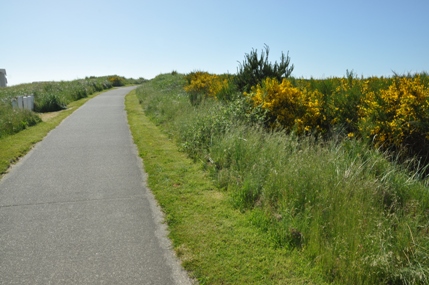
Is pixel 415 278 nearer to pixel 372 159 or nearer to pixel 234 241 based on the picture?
pixel 234 241

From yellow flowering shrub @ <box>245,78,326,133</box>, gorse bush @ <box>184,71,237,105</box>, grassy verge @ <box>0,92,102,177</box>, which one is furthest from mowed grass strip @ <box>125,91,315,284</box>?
gorse bush @ <box>184,71,237,105</box>

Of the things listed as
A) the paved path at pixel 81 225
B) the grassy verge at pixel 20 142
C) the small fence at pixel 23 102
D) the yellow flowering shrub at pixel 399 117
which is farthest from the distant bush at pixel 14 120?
the yellow flowering shrub at pixel 399 117

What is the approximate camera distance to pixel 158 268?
144 inches

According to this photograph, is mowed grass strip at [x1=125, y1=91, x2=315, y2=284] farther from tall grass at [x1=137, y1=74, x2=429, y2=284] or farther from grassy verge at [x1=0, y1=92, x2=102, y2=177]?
grassy verge at [x1=0, y1=92, x2=102, y2=177]

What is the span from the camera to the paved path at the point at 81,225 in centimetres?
359

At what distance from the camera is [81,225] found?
15.3ft

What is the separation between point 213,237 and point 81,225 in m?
1.86

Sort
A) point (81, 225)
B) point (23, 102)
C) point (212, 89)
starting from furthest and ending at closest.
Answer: point (23, 102) < point (212, 89) < point (81, 225)

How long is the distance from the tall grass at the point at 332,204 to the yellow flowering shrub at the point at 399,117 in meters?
0.77

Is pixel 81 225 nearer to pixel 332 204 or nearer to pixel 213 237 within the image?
pixel 213 237

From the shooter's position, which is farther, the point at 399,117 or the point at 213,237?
the point at 399,117

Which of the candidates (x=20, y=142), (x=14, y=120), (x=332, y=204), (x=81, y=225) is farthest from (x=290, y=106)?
(x=14, y=120)

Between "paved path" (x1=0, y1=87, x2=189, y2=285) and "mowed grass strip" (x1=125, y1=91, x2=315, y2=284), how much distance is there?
0.21 m

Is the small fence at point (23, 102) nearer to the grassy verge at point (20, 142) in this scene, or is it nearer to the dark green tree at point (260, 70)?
the grassy verge at point (20, 142)
